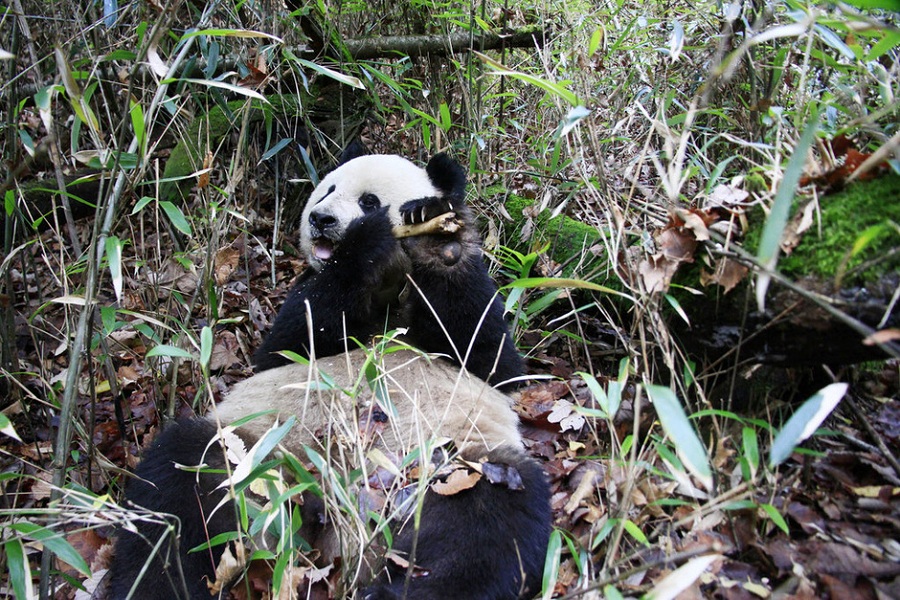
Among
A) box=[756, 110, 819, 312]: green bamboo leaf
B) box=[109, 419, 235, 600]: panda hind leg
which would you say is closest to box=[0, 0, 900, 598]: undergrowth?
box=[756, 110, 819, 312]: green bamboo leaf

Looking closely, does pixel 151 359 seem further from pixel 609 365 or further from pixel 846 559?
pixel 846 559

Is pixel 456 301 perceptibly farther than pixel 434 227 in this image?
No

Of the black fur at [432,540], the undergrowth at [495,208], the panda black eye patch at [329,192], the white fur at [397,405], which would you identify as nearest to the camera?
the undergrowth at [495,208]

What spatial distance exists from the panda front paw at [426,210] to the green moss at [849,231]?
192cm

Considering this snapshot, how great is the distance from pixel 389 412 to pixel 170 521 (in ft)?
3.28

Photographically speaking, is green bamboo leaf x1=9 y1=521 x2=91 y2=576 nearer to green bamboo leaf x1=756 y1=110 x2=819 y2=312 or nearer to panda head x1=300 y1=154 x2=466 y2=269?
panda head x1=300 y1=154 x2=466 y2=269

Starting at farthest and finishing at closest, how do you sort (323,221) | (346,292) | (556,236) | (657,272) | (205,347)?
(556,236), (323,221), (346,292), (657,272), (205,347)

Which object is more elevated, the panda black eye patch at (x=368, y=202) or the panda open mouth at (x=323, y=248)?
the panda black eye patch at (x=368, y=202)

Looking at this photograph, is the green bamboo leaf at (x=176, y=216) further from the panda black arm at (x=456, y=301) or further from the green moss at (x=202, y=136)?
the green moss at (x=202, y=136)

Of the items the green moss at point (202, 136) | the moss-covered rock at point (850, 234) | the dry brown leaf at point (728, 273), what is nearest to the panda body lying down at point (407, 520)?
the dry brown leaf at point (728, 273)

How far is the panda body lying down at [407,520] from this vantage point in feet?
7.60

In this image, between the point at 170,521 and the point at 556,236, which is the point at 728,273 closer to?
the point at 556,236

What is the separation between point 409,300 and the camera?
351 cm

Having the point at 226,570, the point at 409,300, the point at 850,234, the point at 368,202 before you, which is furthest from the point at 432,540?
the point at 368,202
